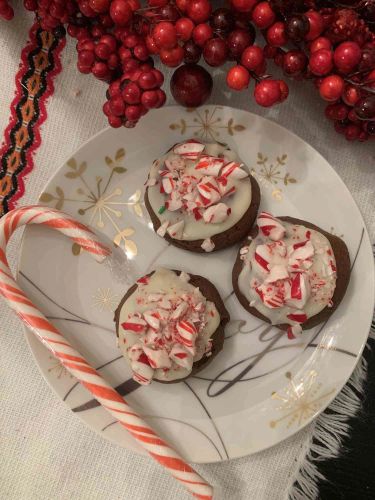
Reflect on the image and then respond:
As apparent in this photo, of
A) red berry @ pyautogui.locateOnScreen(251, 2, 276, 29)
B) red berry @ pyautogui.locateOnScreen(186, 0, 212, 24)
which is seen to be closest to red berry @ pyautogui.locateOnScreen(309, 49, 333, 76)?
red berry @ pyautogui.locateOnScreen(251, 2, 276, 29)

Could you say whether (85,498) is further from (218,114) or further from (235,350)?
(218,114)

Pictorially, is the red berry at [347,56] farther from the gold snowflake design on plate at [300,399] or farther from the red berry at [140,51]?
the gold snowflake design on plate at [300,399]

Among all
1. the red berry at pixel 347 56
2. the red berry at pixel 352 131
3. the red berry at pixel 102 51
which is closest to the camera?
the red berry at pixel 347 56

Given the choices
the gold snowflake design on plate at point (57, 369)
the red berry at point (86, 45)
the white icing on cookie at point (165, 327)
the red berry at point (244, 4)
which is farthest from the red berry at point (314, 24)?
the gold snowflake design on plate at point (57, 369)

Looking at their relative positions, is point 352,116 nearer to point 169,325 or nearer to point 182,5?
point 182,5

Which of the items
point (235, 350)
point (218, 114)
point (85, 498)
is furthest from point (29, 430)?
point (218, 114)

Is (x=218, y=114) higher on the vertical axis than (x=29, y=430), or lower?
higher

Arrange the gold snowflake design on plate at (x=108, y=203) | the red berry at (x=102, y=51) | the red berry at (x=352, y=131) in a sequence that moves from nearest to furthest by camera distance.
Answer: the red berry at (x=102, y=51) < the red berry at (x=352, y=131) < the gold snowflake design on plate at (x=108, y=203)

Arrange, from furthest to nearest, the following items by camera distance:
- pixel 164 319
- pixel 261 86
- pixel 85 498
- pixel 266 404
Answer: pixel 85 498, pixel 266 404, pixel 164 319, pixel 261 86
